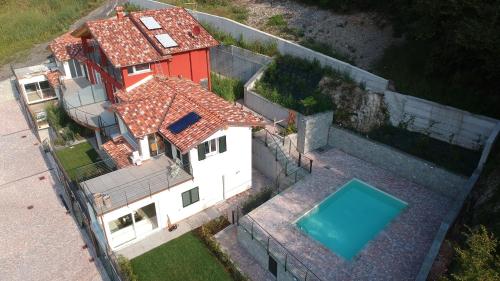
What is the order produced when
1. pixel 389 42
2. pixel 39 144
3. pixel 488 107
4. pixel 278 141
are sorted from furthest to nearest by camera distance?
pixel 39 144 → pixel 389 42 → pixel 278 141 → pixel 488 107

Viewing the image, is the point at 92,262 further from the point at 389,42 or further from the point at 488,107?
the point at 389,42

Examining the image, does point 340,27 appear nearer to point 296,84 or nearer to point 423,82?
point 296,84

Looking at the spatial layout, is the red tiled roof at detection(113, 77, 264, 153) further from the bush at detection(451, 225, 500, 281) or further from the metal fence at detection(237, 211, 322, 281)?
the bush at detection(451, 225, 500, 281)

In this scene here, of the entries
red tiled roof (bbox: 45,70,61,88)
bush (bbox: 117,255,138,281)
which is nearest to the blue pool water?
bush (bbox: 117,255,138,281)

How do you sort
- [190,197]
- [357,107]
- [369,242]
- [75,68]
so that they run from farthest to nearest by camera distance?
[75,68] < [357,107] < [190,197] < [369,242]

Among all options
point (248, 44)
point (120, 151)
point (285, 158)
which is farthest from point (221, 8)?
point (120, 151)

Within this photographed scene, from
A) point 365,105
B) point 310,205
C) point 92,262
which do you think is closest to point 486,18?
point 365,105
